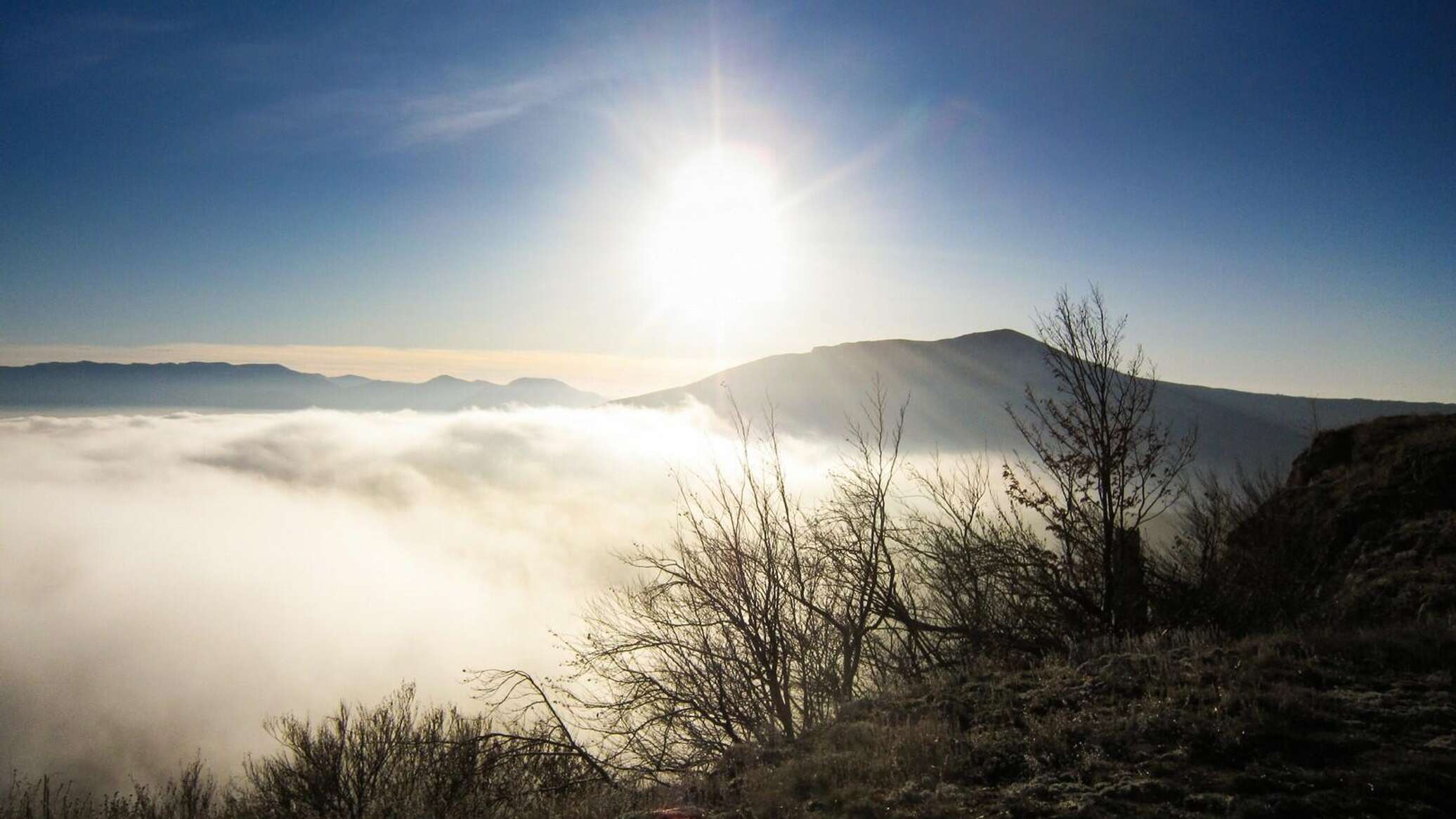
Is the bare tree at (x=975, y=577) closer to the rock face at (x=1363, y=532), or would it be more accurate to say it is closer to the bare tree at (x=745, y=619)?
the bare tree at (x=745, y=619)

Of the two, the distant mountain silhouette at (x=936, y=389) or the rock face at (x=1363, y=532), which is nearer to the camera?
the rock face at (x=1363, y=532)

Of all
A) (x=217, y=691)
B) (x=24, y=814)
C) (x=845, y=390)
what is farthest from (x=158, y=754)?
(x=845, y=390)

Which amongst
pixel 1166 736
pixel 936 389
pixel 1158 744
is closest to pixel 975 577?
pixel 1166 736

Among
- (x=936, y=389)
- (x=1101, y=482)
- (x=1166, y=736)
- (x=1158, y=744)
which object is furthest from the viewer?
(x=936, y=389)

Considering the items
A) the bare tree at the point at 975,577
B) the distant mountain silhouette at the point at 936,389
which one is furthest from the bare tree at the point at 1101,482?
the distant mountain silhouette at the point at 936,389

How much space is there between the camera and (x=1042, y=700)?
654 cm

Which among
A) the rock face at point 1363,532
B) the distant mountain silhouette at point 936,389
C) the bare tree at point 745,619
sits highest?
the distant mountain silhouette at point 936,389

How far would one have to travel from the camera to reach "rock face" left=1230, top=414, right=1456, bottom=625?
9.17 metres

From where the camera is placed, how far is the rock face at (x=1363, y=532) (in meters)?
9.17

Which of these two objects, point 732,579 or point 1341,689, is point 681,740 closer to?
point 732,579

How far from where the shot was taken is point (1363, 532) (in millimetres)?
11805

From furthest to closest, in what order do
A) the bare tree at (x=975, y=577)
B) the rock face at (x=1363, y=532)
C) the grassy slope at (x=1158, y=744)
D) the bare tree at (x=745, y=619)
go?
the bare tree at (x=745, y=619) → the bare tree at (x=975, y=577) → the rock face at (x=1363, y=532) → the grassy slope at (x=1158, y=744)

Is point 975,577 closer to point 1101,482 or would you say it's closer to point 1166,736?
point 1101,482

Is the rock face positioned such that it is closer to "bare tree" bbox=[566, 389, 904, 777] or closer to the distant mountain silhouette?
"bare tree" bbox=[566, 389, 904, 777]
